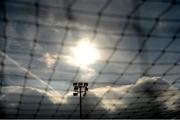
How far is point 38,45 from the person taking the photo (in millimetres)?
16469

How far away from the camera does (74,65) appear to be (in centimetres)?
1891

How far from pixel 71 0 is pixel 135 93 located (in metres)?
13.6

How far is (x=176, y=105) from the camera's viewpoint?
29406mm

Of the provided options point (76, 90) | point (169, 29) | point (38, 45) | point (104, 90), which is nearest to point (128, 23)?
point (169, 29)

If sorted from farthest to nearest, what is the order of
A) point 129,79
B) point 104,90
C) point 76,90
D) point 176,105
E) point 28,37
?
point 176,105 → point 76,90 → point 104,90 → point 129,79 → point 28,37

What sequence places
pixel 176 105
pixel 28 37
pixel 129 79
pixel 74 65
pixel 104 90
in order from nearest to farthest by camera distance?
pixel 28 37 < pixel 74 65 < pixel 129 79 < pixel 104 90 < pixel 176 105

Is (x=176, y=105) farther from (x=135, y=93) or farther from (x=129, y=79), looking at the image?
(x=129, y=79)

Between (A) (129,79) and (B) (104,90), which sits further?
(B) (104,90)

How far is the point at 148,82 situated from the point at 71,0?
455 inches

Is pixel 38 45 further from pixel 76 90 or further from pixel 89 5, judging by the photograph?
pixel 76 90

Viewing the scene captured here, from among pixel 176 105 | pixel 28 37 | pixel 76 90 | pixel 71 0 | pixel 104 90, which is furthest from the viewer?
pixel 176 105

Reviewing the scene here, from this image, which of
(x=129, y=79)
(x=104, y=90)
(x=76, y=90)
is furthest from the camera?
(x=76, y=90)

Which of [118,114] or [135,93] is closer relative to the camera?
[135,93]

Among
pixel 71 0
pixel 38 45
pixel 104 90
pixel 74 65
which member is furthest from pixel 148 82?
pixel 71 0
